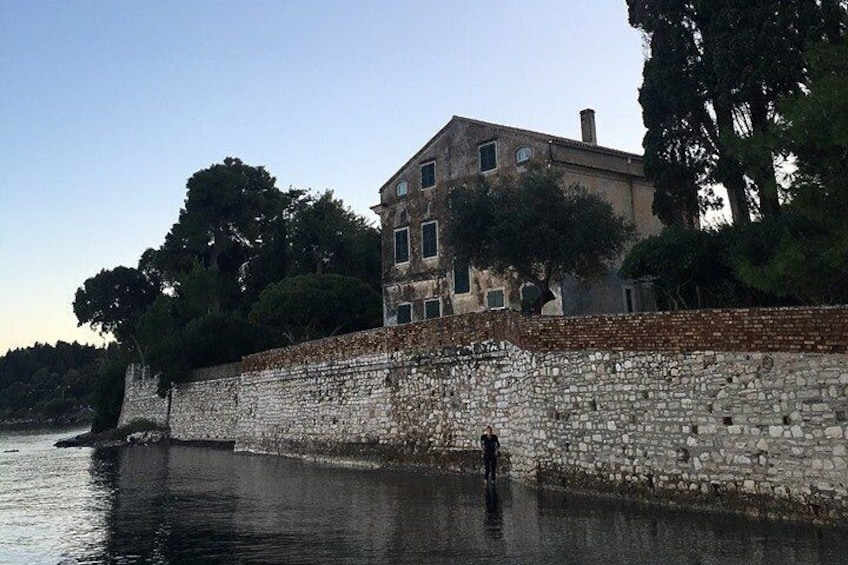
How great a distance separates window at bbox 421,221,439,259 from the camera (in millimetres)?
32719

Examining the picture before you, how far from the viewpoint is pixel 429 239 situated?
33.0 m

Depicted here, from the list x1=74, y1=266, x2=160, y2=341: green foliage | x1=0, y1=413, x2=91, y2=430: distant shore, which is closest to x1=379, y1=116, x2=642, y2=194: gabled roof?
x1=74, y1=266, x2=160, y2=341: green foliage

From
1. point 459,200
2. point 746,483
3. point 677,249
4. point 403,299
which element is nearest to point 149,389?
point 403,299

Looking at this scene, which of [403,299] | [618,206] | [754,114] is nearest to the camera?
[754,114]

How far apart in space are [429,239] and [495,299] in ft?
15.7

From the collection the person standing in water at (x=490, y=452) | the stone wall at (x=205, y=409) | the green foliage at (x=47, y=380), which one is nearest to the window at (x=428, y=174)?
the stone wall at (x=205, y=409)

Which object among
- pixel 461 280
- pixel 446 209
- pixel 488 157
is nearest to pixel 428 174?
pixel 446 209

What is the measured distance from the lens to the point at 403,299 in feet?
111

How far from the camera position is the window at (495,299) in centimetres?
3000

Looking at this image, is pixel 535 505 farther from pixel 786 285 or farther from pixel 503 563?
pixel 786 285

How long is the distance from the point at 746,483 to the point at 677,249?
11327 millimetres

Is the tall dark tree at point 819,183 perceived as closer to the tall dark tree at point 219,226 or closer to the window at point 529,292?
the window at point 529,292

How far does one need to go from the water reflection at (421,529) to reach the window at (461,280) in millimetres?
12933

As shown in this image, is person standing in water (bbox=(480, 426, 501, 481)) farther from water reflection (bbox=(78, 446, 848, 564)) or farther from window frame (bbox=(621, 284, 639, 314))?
window frame (bbox=(621, 284, 639, 314))
